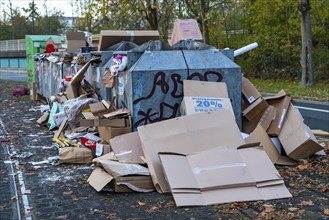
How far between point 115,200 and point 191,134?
1366mm

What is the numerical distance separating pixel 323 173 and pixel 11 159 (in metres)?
4.64

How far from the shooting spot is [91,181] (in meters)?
5.32

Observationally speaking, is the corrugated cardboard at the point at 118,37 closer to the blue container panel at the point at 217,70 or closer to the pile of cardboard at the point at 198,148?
the pile of cardboard at the point at 198,148

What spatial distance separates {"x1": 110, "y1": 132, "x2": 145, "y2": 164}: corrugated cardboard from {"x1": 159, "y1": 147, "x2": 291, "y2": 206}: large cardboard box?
2.31 ft

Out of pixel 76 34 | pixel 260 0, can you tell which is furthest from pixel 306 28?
pixel 76 34

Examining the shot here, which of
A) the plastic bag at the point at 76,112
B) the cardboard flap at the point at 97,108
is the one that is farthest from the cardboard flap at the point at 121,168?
the plastic bag at the point at 76,112

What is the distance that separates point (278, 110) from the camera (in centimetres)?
681

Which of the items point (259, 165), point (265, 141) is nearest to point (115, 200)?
point (259, 165)

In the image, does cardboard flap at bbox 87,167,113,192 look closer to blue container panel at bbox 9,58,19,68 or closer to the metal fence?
the metal fence

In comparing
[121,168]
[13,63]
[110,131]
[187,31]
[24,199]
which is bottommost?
[13,63]

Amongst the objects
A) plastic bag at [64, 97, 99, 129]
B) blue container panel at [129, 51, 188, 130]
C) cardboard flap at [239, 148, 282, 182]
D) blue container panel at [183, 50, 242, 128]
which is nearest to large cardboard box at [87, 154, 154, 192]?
cardboard flap at [239, 148, 282, 182]

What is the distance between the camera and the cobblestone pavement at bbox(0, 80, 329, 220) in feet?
14.5

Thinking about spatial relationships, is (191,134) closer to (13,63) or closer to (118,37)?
(118,37)

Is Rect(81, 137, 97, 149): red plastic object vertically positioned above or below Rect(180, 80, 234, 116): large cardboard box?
below
